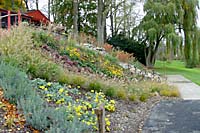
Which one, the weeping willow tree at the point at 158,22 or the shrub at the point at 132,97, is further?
the weeping willow tree at the point at 158,22

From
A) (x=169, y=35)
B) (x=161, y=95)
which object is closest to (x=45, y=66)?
(x=161, y=95)

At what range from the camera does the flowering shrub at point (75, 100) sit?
15.3ft

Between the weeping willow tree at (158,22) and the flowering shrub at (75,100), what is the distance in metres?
14.3

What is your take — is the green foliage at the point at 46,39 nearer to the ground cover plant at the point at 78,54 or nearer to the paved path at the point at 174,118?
the ground cover plant at the point at 78,54

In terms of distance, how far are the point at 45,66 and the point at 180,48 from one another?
14969 mm

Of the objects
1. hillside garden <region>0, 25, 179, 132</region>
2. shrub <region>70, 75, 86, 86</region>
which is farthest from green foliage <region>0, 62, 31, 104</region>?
shrub <region>70, 75, 86, 86</region>

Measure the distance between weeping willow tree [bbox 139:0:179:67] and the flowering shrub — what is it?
14301 mm

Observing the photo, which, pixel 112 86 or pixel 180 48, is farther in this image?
pixel 180 48

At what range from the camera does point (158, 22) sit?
2070 cm

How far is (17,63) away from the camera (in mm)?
5891

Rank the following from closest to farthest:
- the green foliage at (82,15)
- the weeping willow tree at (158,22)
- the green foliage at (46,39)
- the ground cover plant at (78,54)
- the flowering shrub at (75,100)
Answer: the flowering shrub at (75,100)
the green foliage at (46,39)
the ground cover plant at (78,54)
the weeping willow tree at (158,22)
the green foliage at (82,15)

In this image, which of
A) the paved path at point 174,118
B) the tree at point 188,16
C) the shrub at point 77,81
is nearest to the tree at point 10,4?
the tree at point 188,16

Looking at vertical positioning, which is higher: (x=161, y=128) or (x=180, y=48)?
(x=180, y=48)

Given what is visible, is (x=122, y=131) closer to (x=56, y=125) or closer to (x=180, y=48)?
(x=56, y=125)
